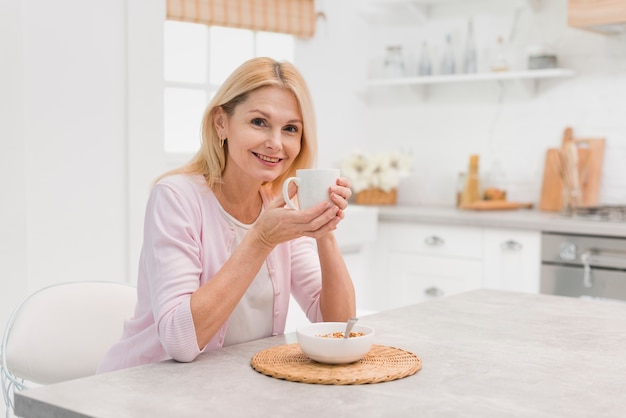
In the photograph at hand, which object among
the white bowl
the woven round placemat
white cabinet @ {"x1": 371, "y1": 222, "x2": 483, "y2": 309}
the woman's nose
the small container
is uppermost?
the woman's nose

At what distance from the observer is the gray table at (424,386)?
3.97 ft

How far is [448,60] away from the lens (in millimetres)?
4504

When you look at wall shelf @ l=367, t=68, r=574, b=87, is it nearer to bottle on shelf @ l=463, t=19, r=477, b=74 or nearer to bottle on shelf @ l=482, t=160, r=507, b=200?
bottle on shelf @ l=463, t=19, r=477, b=74

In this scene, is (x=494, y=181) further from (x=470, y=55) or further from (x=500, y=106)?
(x=470, y=55)

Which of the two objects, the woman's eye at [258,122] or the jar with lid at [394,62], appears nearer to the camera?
the woman's eye at [258,122]

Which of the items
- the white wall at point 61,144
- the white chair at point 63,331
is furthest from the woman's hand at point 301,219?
the white wall at point 61,144

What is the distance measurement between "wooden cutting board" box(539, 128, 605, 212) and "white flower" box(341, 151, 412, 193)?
72cm

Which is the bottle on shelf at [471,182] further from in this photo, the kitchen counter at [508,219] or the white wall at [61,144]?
the white wall at [61,144]

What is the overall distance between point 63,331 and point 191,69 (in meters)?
2.21

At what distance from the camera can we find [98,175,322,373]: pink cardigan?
160cm

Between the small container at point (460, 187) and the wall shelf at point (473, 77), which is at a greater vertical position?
the wall shelf at point (473, 77)

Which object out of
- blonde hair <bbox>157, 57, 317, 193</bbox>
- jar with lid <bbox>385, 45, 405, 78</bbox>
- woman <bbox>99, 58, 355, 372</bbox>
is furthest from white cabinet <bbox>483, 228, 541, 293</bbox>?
blonde hair <bbox>157, 57, 317, 193</bbox>

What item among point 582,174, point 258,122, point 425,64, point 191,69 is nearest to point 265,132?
point 258,122

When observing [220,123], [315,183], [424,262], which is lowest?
[424,262]
